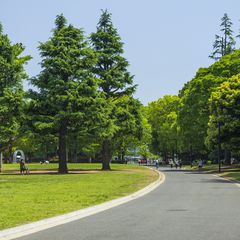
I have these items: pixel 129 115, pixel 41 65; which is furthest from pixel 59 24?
pixel 129 115

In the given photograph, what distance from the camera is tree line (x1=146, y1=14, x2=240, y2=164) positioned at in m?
48.8

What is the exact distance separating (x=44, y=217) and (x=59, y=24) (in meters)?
38.7

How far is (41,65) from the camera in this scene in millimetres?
48438

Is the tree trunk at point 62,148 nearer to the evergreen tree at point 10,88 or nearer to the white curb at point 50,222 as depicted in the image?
the evergreen tree at point 10,88

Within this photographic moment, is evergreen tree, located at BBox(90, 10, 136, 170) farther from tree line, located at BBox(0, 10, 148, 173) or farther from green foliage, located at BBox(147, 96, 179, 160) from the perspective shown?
green foliage, located at BBox(147, 96, 179, 160)

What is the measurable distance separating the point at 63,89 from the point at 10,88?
733cm

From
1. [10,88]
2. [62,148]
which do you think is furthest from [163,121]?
[62,148]

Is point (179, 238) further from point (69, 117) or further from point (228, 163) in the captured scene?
point (228, 163)

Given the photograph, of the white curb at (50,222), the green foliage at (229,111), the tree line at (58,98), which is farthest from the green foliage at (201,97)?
the white curb at (50,222)

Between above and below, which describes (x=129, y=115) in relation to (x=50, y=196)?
above

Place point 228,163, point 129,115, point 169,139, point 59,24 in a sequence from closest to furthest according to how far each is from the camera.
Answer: point 59,24
point 129,115
point 228,163
point 169,139

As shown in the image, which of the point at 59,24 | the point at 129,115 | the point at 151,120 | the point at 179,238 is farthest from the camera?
the point at 151,120

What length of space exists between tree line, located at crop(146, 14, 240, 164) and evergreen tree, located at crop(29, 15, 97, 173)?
1256 centimetres

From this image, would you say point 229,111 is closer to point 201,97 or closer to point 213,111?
point 213,111
